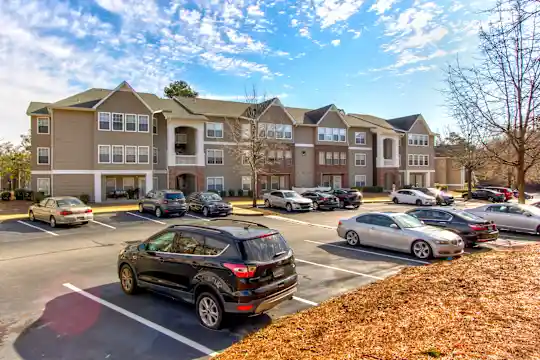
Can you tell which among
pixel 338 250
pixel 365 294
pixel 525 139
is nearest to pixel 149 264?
pixel 365 294

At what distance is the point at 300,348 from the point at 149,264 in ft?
13.4

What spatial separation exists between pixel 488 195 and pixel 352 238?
3302cm

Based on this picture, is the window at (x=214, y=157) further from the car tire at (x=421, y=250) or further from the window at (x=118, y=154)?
the car tire at (x=421, y=250)

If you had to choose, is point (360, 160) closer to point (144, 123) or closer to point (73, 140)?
point (144, 123)

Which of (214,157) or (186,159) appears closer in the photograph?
(186,159)

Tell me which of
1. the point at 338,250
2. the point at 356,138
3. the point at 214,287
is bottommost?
the point at 338,250

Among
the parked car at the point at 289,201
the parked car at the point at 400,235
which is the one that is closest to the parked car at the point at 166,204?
the parked car at the point at 289,201

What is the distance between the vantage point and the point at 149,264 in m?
7.72

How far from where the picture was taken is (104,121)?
30.9 metres

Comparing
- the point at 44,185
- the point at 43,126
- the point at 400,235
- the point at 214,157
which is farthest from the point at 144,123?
the point at 400,235

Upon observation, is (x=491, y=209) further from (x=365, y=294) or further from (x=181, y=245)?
(x=181, y=245)

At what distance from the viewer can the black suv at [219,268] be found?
6.26m

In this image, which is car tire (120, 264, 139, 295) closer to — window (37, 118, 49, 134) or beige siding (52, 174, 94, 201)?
beige siding (52, 174, 94, 201)

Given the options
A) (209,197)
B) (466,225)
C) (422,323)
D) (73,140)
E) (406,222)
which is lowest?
(422,323)
